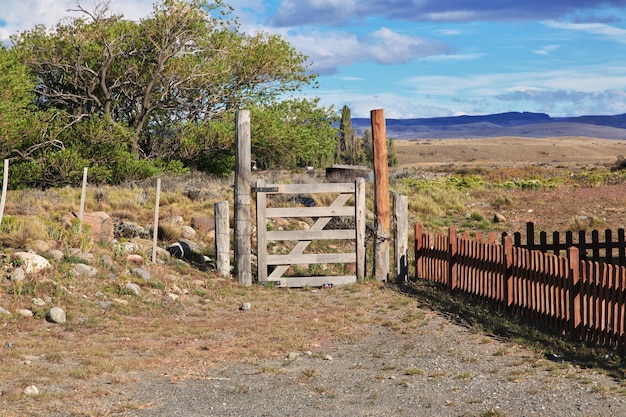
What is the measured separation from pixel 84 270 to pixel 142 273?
969 millimetres

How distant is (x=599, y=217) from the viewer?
72.8ft

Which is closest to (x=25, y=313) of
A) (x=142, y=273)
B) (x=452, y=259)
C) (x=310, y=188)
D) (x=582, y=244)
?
(x=142, y=273)

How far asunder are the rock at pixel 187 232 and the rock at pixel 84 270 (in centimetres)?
408

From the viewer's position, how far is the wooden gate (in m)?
14.0

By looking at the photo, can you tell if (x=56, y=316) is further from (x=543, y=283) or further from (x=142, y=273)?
(x=543, y=283)

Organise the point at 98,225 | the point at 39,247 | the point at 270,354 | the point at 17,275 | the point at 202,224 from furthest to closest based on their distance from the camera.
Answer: the point at 202,224, the point at 98,225, the point at 39,247, the point at 17,275, the point at 270,354

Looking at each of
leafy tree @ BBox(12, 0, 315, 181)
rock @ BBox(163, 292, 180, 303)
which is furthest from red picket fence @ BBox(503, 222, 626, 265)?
leafy tree @ BBox(12, 0, 315, 181)

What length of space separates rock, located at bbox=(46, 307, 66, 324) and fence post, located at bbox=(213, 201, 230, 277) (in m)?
4.13

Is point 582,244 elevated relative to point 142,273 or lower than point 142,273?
elevated

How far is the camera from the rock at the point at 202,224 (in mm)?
16906

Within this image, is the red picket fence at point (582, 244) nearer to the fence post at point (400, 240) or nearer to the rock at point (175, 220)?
the fence post at point (400, 240)

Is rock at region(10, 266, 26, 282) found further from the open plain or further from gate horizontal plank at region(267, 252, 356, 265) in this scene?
gate horizontal plank at region(267, 252, 356, 265)

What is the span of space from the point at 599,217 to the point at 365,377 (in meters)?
16.2

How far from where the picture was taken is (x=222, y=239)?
46.1ft
